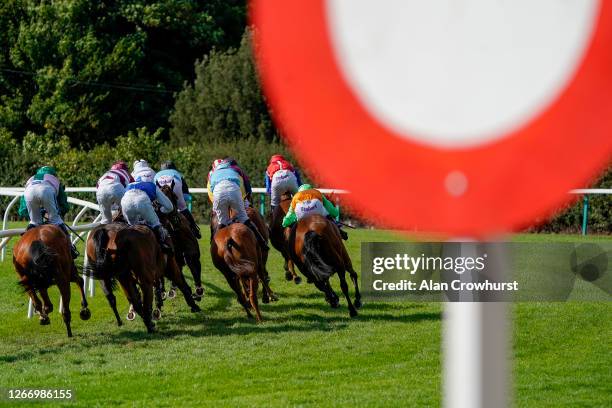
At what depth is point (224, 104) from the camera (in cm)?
3969

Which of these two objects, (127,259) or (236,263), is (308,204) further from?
(127,259)

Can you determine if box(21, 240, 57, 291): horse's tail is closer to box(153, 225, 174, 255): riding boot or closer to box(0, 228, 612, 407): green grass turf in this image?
box(0, 228, 612, 407): green grass turf

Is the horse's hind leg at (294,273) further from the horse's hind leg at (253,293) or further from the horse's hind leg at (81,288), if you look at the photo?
the horse's hind leg at (81,288)

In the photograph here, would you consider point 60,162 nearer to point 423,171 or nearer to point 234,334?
point 234,334

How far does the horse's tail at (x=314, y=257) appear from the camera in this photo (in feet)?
43.6

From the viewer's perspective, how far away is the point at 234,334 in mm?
12289

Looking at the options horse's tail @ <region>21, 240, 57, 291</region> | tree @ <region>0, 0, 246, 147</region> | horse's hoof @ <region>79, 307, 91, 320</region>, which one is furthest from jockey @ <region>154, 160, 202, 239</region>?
tree @ <region>0, 0, 246, 147</region>

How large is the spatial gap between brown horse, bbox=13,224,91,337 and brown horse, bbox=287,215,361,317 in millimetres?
2800

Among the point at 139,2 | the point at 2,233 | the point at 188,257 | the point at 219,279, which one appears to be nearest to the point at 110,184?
the point at 188,257

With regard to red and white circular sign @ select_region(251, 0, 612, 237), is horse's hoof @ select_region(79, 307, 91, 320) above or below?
below

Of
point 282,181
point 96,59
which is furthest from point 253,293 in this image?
point 96,59

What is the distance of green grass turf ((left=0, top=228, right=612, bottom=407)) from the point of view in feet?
28.5

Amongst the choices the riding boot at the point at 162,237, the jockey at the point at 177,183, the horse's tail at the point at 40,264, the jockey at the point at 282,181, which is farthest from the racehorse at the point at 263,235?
the horse's tail at the point at 40,264

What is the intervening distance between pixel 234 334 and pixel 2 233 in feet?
9.14
